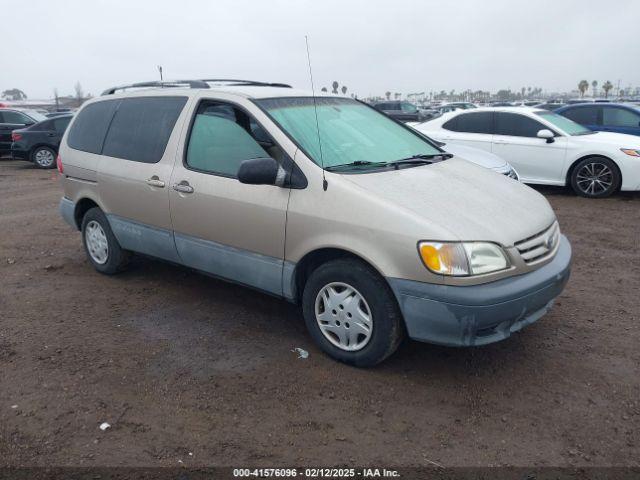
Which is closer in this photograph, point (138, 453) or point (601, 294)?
point (138, 453)

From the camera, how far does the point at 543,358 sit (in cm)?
362

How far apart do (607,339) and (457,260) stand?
5.54ft

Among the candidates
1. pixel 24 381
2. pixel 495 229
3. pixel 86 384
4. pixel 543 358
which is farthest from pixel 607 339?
pixel 24 381

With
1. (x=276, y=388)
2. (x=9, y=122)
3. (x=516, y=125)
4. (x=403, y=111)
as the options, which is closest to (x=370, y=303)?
(x=276, y=388)

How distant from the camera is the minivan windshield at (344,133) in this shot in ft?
12.0

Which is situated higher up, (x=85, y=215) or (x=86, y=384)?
(x=85, y=215)

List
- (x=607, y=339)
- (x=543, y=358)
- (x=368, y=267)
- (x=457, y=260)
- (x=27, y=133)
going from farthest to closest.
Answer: (x=27, y=133), (x=607, y=339), (x=543, y=358), (x=368, y=267), (x=457, y=260)

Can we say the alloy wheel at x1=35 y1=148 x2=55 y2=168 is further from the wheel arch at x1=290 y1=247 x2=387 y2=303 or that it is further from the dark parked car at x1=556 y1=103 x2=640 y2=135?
the wheel arch at x1=290 y1=247 x2=387 y2=303

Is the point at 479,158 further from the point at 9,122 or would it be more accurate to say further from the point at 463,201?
the point at 9,122

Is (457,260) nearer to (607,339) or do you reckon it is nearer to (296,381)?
(296,381)

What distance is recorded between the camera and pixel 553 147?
29.0 feet

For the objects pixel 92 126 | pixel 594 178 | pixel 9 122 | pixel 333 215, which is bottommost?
pixel 594 178

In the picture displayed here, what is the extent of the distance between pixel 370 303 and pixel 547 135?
22.1 ft

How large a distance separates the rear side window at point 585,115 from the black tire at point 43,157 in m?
12.9
